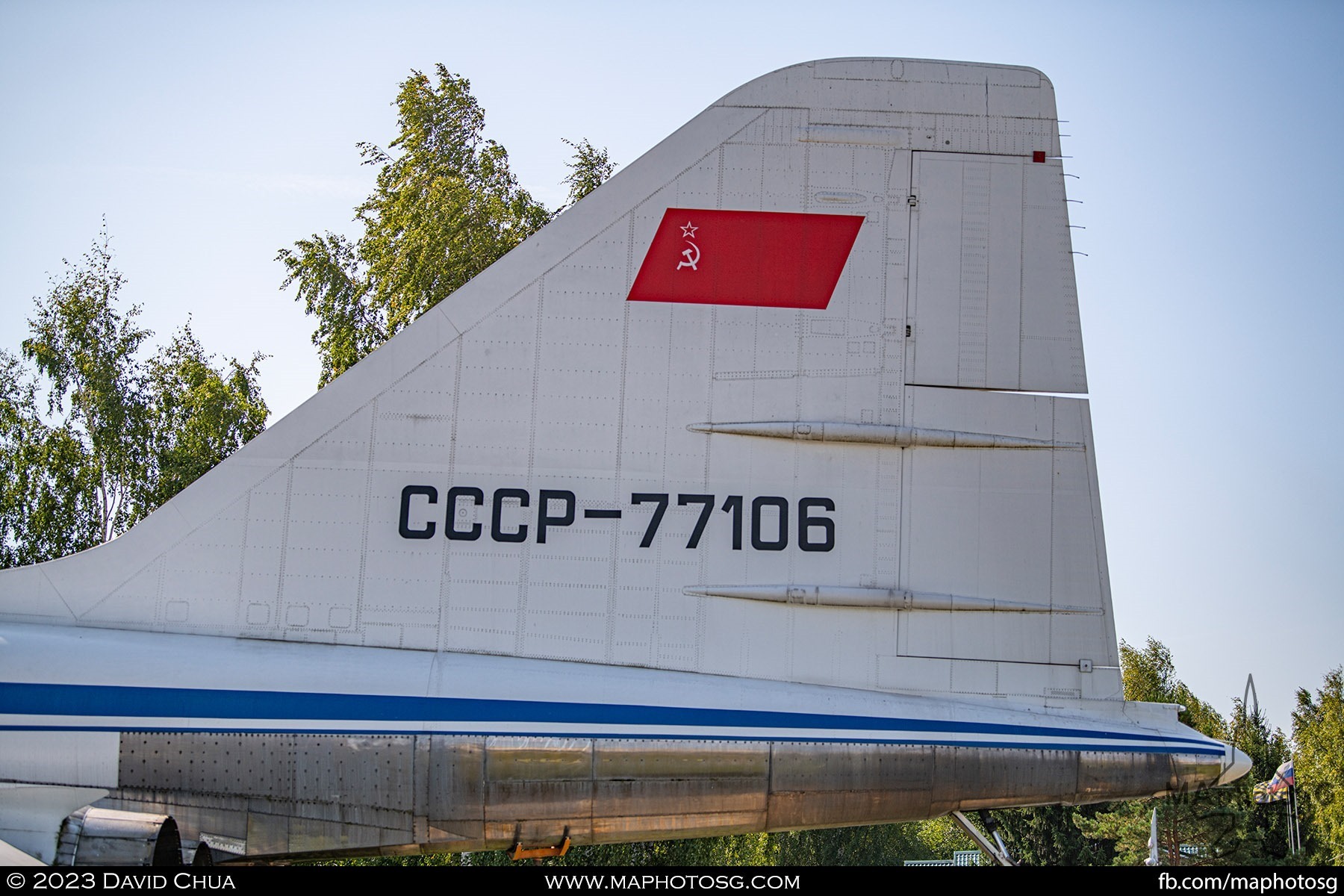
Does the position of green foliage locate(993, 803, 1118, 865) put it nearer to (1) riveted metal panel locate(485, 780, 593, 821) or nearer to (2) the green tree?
(2) the green tree

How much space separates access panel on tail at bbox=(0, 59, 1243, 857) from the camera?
723cm

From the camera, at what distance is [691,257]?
8180 millimetres

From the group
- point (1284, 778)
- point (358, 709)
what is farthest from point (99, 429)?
point (1284, 778)

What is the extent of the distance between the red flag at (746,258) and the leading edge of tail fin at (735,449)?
0.02 meters

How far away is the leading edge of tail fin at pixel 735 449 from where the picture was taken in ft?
25.3

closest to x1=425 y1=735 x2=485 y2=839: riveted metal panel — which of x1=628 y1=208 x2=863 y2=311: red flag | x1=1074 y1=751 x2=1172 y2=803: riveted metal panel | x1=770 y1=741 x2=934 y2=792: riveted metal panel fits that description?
x1=770 y1=741 x2=934 y2=792: riveted metal panel

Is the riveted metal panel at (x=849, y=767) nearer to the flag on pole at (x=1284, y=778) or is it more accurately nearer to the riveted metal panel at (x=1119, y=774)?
the riveted metal panel at (x=1119, y=774)

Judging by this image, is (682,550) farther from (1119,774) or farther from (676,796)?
(1119,774)

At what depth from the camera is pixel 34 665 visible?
23.7 ft

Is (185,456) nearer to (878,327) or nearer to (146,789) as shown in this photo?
(146,789)

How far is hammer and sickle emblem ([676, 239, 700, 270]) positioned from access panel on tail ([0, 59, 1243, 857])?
1cm

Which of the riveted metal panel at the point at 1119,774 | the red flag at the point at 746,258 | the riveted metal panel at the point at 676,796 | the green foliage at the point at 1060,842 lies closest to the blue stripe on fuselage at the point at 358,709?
the riveted metal panel at the point at 676,796

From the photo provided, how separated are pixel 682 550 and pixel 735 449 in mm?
761
